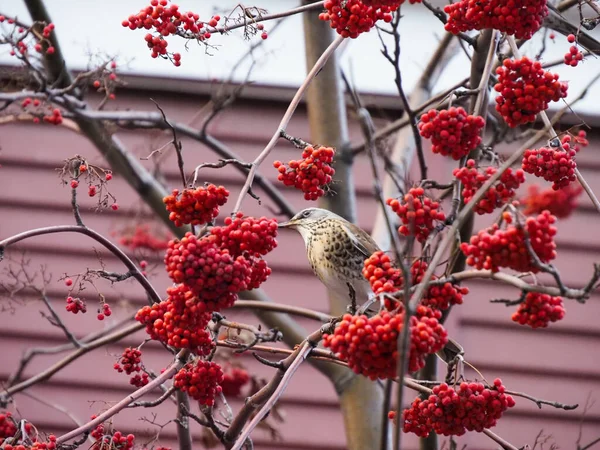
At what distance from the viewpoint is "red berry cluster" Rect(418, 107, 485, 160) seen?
149 centimetres

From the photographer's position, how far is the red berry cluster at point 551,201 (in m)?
3.65

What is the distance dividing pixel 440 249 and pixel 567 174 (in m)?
0.55

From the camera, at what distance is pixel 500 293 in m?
4.31

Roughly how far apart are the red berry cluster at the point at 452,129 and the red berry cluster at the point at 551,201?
2.22m

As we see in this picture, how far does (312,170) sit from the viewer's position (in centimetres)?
164

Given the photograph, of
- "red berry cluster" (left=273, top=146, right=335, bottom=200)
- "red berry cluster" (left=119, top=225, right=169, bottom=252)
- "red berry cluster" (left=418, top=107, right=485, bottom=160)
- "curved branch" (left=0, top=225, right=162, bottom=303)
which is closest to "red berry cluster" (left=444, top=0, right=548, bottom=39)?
"red berry cluster" (left=418, top=107, right=485, bottom=160)

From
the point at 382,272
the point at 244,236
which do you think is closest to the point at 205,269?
the point at 244,236

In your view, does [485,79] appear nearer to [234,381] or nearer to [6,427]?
[6,427]

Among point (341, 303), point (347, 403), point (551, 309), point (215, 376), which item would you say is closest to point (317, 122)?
point (341, 303)

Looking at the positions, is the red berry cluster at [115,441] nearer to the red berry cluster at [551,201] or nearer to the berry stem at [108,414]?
the berry stem at [108,414]

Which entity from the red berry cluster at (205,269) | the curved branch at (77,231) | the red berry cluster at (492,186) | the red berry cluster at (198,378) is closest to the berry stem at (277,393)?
the red berry cluster at (198,378)

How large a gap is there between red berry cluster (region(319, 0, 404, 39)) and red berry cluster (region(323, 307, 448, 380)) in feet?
2.23

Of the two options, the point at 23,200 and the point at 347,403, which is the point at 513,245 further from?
the point at 23,200

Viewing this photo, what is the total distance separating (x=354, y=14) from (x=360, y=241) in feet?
4.39
